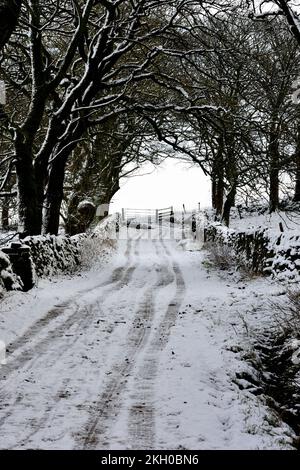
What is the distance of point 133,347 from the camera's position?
6.58 m

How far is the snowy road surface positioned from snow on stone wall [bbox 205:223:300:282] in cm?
63

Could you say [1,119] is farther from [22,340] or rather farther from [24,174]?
[22,340]

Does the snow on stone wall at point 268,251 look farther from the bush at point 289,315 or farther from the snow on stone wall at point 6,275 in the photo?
the snow on stone wall at point 6,275

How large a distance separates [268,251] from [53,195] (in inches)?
258


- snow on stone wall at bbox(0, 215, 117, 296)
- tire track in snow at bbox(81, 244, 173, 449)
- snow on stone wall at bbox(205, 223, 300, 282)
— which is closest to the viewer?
tire track in snow at bbox(81, 244, 173, 449)

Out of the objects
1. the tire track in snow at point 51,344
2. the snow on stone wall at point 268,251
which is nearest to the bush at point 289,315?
the snow on stone wall at point 268,251

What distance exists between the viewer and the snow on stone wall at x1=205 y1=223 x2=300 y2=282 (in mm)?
9812

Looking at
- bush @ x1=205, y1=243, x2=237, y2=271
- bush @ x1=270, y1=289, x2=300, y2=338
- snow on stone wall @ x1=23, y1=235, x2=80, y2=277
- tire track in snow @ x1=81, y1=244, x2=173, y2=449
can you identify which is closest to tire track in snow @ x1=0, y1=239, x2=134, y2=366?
snow on stone wall @ x1=23, y1=235, x2=80, y2=277

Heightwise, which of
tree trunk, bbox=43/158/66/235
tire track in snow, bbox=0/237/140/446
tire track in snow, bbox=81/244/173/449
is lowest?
tire track in snow, bbox=81/244/173/449

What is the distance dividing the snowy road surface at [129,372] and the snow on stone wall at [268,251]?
0.63m

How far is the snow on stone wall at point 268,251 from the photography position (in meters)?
9.81

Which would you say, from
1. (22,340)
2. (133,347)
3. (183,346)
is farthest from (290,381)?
(22,340)

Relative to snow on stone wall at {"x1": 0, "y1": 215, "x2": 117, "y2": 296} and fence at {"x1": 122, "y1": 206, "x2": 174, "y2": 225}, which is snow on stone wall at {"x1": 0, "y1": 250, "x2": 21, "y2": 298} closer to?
snow on stone wall at {"x1": 0, "y1": 215, "x2": 117, "y2": 296}
